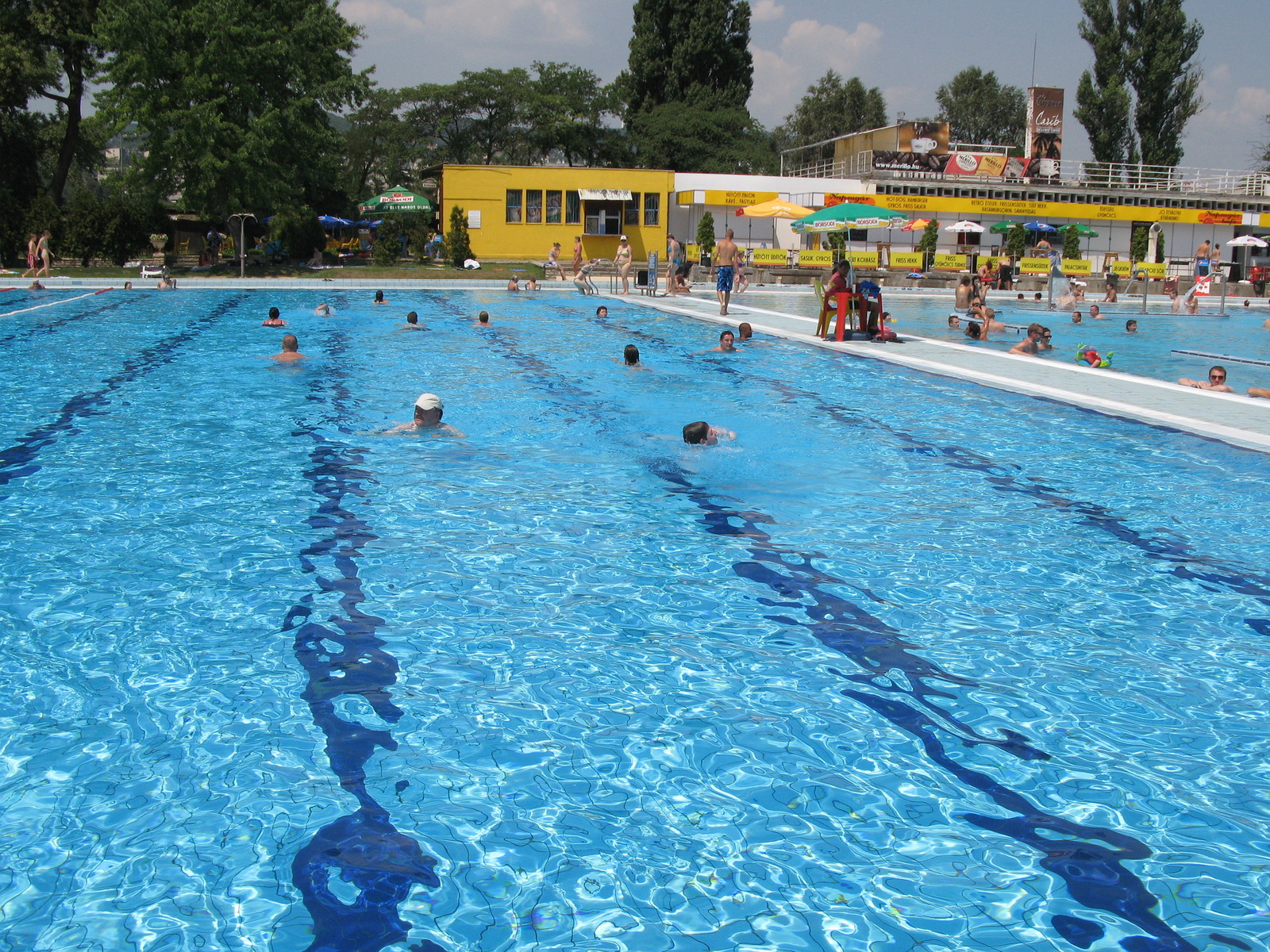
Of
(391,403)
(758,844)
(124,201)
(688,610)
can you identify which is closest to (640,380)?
(391,403)

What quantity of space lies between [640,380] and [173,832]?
9.96 m

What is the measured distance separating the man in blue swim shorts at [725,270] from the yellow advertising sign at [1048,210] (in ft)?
71.5

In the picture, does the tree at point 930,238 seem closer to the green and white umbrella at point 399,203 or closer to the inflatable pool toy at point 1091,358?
the green and white umbrella at point 399,203

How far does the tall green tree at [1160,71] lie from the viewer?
48281 millimetres

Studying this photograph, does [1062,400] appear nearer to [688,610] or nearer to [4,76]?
[688,610]

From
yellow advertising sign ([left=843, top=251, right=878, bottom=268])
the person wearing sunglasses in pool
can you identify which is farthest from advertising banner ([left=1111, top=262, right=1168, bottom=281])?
the person wearing sunglasses in pool

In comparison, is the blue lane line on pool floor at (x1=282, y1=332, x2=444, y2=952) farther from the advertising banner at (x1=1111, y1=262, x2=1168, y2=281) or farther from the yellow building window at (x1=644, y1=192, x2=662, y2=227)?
the yellow building window at (x1=644, y1=192, x2=662, y2=227)

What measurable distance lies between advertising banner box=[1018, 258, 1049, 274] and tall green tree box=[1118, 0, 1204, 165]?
22.6 meters

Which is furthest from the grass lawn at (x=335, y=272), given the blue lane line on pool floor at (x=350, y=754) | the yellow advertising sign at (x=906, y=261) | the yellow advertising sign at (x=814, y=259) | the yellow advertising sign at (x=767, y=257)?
the blue lane line on pool floor at (x=350, y=754)

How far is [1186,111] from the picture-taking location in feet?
163

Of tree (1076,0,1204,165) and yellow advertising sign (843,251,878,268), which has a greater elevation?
tree (1076,0,1204,165)

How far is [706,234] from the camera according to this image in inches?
1438

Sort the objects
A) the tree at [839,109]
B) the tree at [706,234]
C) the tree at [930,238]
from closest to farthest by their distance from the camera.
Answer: the tree at [706,234], the tree at [930,238], the tree at [839,109]

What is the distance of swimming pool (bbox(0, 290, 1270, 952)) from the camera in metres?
3.05
